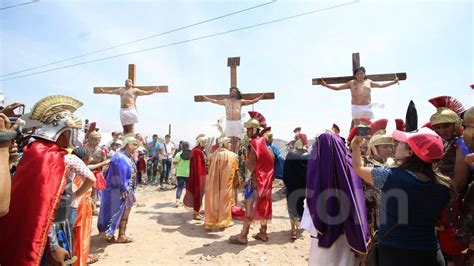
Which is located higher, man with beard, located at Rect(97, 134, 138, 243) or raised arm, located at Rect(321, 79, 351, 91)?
raised arm, located at Rect(321, 79, 351, 91)

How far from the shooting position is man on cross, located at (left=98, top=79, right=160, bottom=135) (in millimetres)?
8516

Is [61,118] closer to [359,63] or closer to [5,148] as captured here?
[5,148]

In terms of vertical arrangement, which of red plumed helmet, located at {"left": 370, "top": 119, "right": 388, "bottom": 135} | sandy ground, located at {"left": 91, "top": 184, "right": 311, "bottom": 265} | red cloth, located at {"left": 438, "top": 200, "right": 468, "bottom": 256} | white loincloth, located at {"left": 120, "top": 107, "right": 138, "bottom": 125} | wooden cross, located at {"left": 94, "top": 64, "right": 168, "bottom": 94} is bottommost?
sandy ground, located at {"left": 91, "top": 184, "right": 311, "bottom": 265}

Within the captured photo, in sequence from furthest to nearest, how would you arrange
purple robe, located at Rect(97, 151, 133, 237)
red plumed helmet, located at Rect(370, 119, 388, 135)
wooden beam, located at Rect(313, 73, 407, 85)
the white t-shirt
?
the white t-shirt, wooden beam, located at Rect(313, 73, 407, 85), purple robe, located at Rect(97, 151, 133, 237), red plumed helmet, located at Rect(370, 119, 388, 135)

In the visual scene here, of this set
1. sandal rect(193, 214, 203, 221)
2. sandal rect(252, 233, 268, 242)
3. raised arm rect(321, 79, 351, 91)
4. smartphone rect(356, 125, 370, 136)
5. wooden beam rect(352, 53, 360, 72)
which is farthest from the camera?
wooden beam rect(352, 53, 360, 72)

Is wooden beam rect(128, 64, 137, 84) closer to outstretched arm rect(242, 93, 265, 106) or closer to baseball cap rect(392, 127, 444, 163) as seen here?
outstretched arm rect(242, 93, 265, 106)

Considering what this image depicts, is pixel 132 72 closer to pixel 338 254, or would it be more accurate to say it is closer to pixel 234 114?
pixel 234 114

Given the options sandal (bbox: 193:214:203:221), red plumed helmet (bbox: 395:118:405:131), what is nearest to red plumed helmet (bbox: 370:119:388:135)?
red plumed helmet (bbox: 395:118:405:131)

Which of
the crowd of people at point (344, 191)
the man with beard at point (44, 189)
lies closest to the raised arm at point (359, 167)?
the crowd of people at point (344, 191)

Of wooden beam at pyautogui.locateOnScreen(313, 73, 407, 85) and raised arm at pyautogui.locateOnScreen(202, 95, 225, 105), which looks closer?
wooden beam at pyautogui.locateOnScreen(313, 73, 407, 85)

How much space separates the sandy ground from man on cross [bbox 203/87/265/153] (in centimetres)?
216

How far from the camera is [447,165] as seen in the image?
2.82 m

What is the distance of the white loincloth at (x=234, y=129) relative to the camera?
791cm

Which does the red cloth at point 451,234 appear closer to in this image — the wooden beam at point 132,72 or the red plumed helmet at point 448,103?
the red plumed helmet at point 448,103
